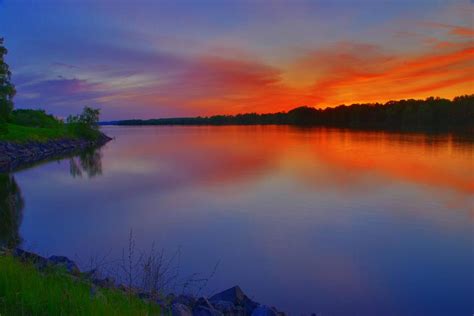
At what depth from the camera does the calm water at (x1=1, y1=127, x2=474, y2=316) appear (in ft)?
30.1

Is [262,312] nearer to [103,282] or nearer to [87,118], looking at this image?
[103,282]

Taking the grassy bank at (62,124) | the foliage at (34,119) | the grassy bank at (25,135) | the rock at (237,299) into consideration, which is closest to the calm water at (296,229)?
the rock at (237,299)

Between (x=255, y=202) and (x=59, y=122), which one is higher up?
(x=59, y=122)

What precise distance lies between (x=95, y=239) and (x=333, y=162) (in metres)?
24.8

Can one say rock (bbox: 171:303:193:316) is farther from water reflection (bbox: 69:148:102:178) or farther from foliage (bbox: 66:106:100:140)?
foliage (bbox: 66:106:100:140)

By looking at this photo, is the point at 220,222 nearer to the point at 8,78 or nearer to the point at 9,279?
the point at 9,279

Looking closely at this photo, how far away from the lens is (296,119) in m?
186

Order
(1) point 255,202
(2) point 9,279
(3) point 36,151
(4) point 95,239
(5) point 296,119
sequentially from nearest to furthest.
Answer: (2) point 9,279 < (4) point 95,239 < (1) point 255,202 < (3) point 36,151 < (5) point 296,119

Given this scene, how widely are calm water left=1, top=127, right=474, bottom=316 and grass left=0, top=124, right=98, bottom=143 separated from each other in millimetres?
20241

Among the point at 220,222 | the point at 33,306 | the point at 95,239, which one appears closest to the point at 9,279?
the point at 33,306

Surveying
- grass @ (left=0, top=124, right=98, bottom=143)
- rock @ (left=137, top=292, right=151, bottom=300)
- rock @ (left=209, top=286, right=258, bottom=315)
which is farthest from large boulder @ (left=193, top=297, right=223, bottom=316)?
grass @ (left=0, top=124, right=98, bottom=143)

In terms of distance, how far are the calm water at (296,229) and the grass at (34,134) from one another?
20.2 m

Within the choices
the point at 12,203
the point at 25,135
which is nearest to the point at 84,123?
the point at 25,135

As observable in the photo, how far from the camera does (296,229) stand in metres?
13.8
